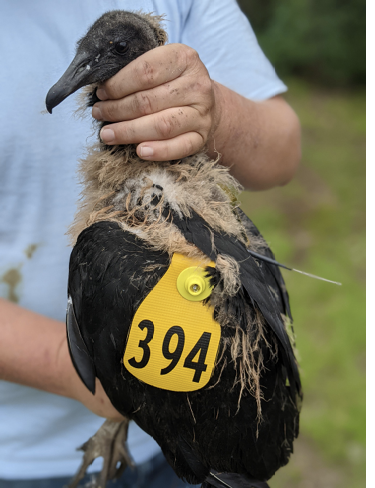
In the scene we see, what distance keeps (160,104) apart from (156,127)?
0.05 meters

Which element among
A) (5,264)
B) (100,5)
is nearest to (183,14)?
(100,5)

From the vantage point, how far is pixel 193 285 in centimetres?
113

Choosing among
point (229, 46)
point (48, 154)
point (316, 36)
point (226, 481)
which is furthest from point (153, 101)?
point (316, 36)

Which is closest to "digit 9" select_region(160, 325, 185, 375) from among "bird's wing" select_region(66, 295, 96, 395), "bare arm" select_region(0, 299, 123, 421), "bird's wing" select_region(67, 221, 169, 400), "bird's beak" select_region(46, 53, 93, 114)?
"bird's wing" select_region(67, 221, 169, 400)

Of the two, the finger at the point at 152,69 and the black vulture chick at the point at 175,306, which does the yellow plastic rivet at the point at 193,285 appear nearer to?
the black vulture chick at the point at 175,306

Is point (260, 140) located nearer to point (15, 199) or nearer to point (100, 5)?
point (100, 5)

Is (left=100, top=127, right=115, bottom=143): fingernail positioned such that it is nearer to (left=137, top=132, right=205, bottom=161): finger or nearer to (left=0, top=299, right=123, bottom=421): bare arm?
(left=137, top=132, right=205, bottom=161): finger

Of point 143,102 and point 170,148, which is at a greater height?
point 143,102

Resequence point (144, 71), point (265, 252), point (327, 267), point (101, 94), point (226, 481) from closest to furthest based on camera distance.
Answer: point (144, 71) → point (101, 94) → point (226, 481) → point (265, 252) → point (327, 267)

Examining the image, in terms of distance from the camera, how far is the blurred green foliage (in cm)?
683

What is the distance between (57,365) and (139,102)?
777 mm

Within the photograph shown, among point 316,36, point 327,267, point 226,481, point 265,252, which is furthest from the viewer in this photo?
point 316,36

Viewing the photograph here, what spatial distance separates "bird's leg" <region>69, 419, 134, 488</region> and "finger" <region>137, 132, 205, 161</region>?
2.86 feet

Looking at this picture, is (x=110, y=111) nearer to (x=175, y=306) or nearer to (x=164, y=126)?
(x=164, y=126)
